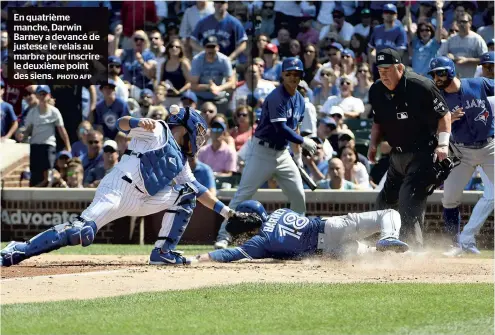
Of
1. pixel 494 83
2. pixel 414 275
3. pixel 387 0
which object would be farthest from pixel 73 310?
pixel 387 0

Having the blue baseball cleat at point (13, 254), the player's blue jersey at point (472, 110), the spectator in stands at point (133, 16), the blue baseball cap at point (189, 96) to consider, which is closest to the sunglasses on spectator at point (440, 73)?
the player's blue jersey at point (472, 110)

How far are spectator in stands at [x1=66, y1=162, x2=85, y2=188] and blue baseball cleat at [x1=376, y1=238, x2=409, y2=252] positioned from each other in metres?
6.69

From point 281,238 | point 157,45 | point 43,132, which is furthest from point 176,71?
point 281,238

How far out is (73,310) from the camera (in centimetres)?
739

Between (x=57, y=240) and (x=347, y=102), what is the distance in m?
8.20

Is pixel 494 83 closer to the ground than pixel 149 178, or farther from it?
farther from it

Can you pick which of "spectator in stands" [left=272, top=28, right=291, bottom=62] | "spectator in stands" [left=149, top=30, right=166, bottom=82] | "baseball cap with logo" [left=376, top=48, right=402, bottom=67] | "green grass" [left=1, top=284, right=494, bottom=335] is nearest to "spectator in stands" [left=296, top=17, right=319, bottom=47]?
"spectator in stands" [left=272, top=28, right=291, bottom=62]

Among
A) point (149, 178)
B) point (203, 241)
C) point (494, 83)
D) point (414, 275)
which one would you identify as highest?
point (494, 83)

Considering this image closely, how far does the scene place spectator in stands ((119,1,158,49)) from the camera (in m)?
18.8

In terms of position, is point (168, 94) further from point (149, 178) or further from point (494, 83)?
point (149, 178)

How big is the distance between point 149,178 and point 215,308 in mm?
2495

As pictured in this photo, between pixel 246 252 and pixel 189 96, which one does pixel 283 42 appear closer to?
pixel 189 96

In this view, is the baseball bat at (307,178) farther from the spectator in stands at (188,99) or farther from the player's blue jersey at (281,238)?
the spectator in stands at (188,99)

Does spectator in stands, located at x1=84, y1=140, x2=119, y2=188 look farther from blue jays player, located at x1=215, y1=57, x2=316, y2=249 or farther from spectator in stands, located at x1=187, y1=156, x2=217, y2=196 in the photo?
blue jays player, located at x1=215, y1=57, x2=316, y2=249
